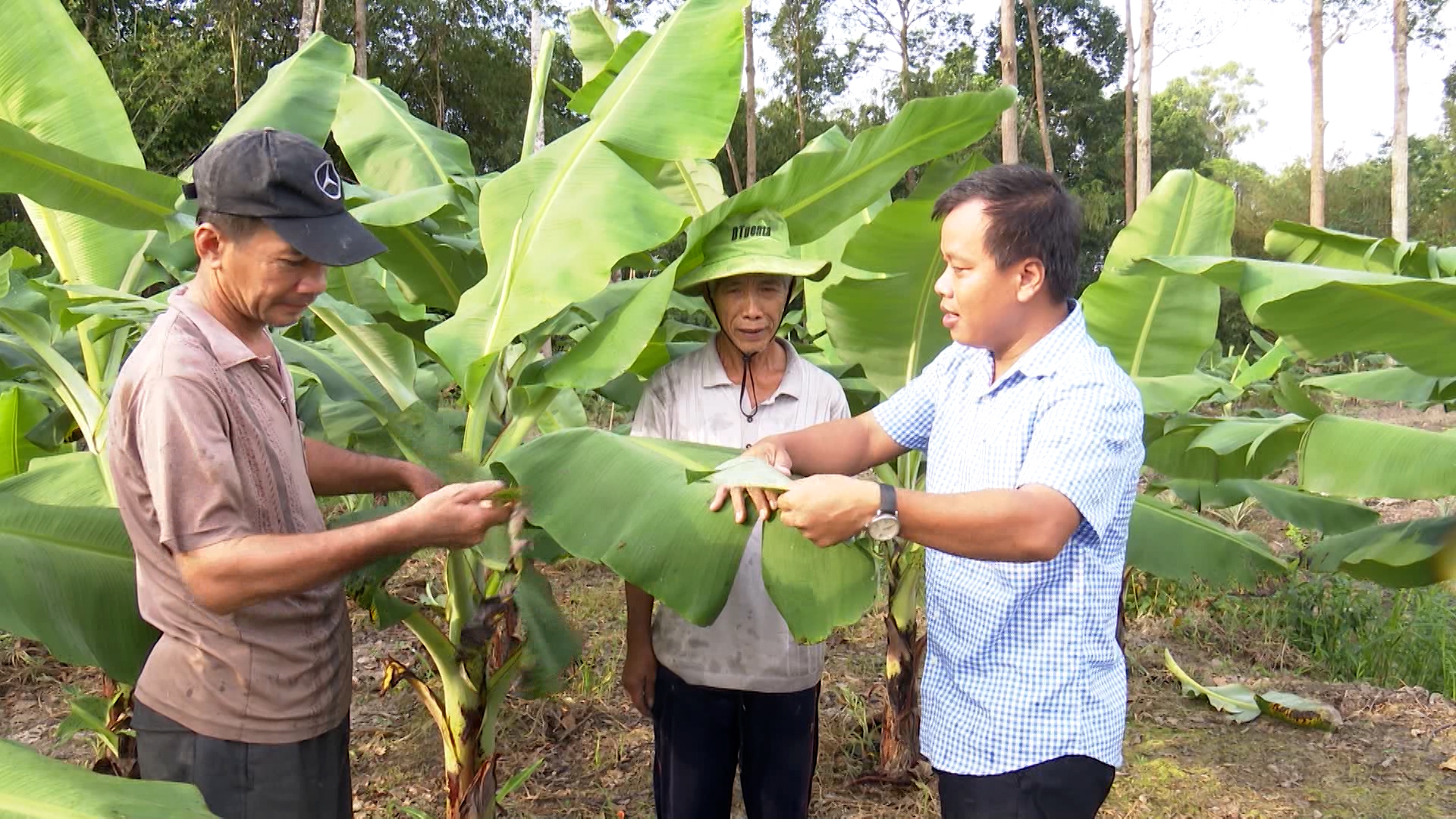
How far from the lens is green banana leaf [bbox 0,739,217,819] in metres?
1.11

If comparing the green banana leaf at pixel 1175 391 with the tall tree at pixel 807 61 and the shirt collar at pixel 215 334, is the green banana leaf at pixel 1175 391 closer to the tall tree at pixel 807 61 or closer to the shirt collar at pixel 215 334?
the shirt collar at pixel 215 334

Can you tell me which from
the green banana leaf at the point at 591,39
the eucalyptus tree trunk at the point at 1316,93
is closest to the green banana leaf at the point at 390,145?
the green banana leaf at the point at 591,39

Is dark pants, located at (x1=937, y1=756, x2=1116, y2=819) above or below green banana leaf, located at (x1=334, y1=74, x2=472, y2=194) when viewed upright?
below

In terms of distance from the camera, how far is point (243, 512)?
1.62 meters

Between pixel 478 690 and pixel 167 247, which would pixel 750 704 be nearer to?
pixel 478 690

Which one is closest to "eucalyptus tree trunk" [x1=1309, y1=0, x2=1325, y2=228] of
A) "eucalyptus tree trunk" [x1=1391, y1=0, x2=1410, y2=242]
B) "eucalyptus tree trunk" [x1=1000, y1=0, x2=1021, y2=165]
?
"eucalyptus tree trunk" [x1=1391, y1=0, x2=1410, y2=242]

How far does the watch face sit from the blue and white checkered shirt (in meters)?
0.24

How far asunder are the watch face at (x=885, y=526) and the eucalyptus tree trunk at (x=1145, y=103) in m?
16.4

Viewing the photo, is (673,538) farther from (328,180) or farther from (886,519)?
(328,180)

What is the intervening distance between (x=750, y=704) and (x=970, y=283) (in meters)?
1.25

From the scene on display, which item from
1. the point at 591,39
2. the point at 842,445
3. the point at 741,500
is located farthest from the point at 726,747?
the point at 591,39

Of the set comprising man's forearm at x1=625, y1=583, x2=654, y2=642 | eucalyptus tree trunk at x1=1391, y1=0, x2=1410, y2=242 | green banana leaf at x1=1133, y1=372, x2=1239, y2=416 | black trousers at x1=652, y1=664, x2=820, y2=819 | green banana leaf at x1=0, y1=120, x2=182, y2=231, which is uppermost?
eucalyptus tree trunk at x1=1391, y1=0, x2=1410, y2=242

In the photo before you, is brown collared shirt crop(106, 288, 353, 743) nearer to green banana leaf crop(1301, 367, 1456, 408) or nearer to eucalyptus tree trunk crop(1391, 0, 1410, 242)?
green banana leaf crop(1301, 367, 1456, 408)

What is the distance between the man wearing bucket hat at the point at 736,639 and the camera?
7.76 feet
